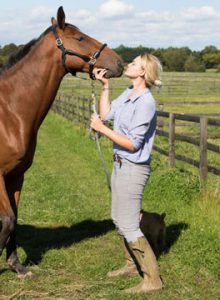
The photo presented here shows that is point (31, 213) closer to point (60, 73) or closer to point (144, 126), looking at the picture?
point (60, 73)

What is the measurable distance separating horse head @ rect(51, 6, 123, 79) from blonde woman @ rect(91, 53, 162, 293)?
382mm

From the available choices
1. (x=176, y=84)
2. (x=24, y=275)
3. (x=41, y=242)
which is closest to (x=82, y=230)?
(x=41, y=242)

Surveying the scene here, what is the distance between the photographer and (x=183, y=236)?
5.51 m

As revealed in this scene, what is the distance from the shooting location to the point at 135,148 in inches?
154

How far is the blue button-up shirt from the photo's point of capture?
388 centimetres

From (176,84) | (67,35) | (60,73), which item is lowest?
(176,84)

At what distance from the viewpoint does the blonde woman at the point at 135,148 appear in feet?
12.8

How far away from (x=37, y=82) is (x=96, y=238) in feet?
7.35

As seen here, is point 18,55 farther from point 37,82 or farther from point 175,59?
point 175,59

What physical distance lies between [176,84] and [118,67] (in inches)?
1939

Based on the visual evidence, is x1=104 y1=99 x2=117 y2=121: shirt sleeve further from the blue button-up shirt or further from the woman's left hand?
the woman's left hand

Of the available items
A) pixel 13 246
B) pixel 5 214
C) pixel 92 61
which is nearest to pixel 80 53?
pixel 92 61

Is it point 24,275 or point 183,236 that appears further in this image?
point 183,236

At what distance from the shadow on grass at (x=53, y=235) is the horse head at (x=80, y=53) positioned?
2208 millimetres
